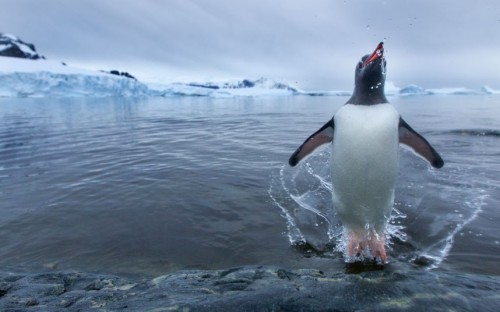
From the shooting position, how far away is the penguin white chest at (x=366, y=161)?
11.3 ft

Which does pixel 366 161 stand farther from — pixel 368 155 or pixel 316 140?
pixel 316 140

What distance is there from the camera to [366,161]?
347 centimetres

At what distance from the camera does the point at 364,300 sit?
2156mm

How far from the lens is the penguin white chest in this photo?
11.3ft

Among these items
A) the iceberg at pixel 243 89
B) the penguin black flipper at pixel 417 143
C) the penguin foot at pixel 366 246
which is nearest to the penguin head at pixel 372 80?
the penguin black flipper at pixel 417 143

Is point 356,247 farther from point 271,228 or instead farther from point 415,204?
point 415,204

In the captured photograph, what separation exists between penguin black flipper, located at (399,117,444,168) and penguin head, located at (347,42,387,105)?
1.24ft

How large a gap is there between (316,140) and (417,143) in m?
1.13

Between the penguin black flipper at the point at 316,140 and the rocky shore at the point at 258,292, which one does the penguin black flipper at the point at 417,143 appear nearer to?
the penguin black flipper at the point at 316,140

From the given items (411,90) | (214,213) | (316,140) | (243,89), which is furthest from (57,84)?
(411,90)

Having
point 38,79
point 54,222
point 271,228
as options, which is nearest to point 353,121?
point 271,228

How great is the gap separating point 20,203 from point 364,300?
554 cm

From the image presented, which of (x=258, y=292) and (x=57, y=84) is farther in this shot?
(x=57, y=84)

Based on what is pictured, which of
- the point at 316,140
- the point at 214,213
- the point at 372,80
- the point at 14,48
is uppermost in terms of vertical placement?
the point at 14,48
